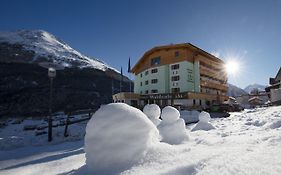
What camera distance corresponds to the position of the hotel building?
120 feet

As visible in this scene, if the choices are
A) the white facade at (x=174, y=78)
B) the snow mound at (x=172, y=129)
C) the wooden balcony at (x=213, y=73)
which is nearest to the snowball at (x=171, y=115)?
the snow mound at (x=172, y=129)

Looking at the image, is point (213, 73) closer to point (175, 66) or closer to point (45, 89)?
point (175, 66)

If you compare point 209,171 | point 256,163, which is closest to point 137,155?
point 209,171

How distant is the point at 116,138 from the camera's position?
5.91 metres

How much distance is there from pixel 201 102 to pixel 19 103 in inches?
1826

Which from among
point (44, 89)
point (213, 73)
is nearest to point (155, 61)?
point (213, 73)

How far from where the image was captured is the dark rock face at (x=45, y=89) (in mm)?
60281

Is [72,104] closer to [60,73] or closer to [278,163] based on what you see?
[60,73]

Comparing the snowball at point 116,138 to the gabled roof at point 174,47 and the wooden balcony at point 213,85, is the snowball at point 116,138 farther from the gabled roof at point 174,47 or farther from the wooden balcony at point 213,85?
the wooden balcony at point 213,85

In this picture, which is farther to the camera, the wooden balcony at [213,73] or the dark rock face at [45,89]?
the dark rock face at [45,89]

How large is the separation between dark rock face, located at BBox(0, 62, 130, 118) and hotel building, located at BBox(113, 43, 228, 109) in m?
22.4

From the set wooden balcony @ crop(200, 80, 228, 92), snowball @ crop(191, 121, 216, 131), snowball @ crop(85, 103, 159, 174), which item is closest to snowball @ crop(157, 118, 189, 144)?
snowball @ crop(191, 121, 216, 131)

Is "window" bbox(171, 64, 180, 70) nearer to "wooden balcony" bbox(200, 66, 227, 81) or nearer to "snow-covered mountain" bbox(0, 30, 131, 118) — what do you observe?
"wooden balcony" bbox(200, 66, 227, 81)

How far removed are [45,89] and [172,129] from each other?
61835 millimetres
